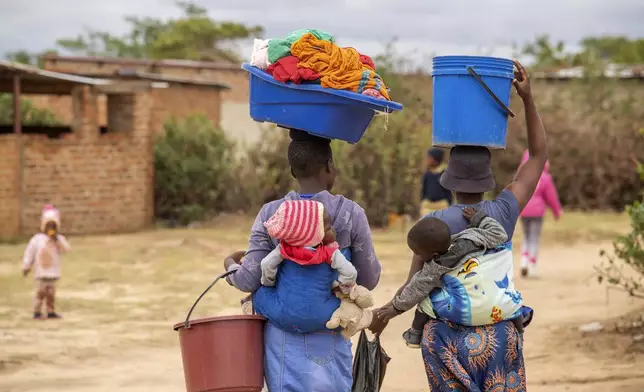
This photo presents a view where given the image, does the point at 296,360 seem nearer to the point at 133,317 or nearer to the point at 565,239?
the point at 133,317

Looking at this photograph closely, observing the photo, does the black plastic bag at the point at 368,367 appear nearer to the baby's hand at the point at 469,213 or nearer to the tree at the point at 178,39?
the baby's hand at the point at 469,213

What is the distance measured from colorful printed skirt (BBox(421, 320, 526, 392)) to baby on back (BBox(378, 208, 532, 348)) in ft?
0.16

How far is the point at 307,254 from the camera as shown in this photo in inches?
150

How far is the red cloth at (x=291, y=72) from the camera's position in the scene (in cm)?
396

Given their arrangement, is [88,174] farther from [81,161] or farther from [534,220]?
[534,220]

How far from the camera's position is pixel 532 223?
38.9 ft

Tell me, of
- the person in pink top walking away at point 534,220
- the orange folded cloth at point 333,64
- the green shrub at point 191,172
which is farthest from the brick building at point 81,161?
the orange folded cloth at point 333,64

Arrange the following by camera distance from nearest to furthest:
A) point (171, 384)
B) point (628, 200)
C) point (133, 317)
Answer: point (171, 384) → point (133, 317) → point (628, 200)

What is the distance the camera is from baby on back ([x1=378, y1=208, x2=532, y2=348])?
402 centimetres

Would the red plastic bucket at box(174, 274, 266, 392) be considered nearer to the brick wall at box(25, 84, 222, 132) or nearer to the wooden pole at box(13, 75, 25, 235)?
the wooden pole at box(13, 75, 25, 235)

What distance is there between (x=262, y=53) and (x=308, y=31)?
8.0 inches

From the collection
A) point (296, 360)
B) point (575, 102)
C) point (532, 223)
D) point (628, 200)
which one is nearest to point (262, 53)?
point (296, 360)

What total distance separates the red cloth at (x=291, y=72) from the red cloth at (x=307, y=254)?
2.11 ft

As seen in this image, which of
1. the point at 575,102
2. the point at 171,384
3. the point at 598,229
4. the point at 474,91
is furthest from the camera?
the point at 575,102
